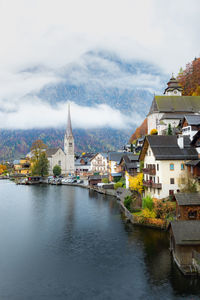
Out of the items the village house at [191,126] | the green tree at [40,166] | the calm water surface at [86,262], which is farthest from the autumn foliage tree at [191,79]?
the calm water surface at [86,262]

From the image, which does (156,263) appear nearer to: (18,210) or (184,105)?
(18,210)

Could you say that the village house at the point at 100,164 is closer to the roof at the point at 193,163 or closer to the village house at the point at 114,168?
the village house at the point at 114,168

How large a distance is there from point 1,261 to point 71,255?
7926 mm

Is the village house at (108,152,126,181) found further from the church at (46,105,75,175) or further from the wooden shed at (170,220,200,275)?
the church at (46,105,75,175)

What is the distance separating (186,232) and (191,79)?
335ft

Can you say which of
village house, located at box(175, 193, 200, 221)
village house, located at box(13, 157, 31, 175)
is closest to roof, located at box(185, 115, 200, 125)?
village house, located at box(175, 193, 200, 221)

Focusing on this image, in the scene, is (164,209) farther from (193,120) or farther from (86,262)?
(193,120)

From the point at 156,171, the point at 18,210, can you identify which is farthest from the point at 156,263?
the point at 18,210

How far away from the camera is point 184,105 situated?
94.4 metres

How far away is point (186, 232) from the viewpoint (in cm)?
2734

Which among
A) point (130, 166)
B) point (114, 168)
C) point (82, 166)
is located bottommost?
point (114, 168)

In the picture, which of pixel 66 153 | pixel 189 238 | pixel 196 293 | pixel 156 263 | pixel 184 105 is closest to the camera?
pixel 196 293

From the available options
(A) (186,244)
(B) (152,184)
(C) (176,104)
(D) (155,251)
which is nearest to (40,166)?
(C) (176,104)

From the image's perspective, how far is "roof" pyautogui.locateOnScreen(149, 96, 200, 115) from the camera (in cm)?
9362
